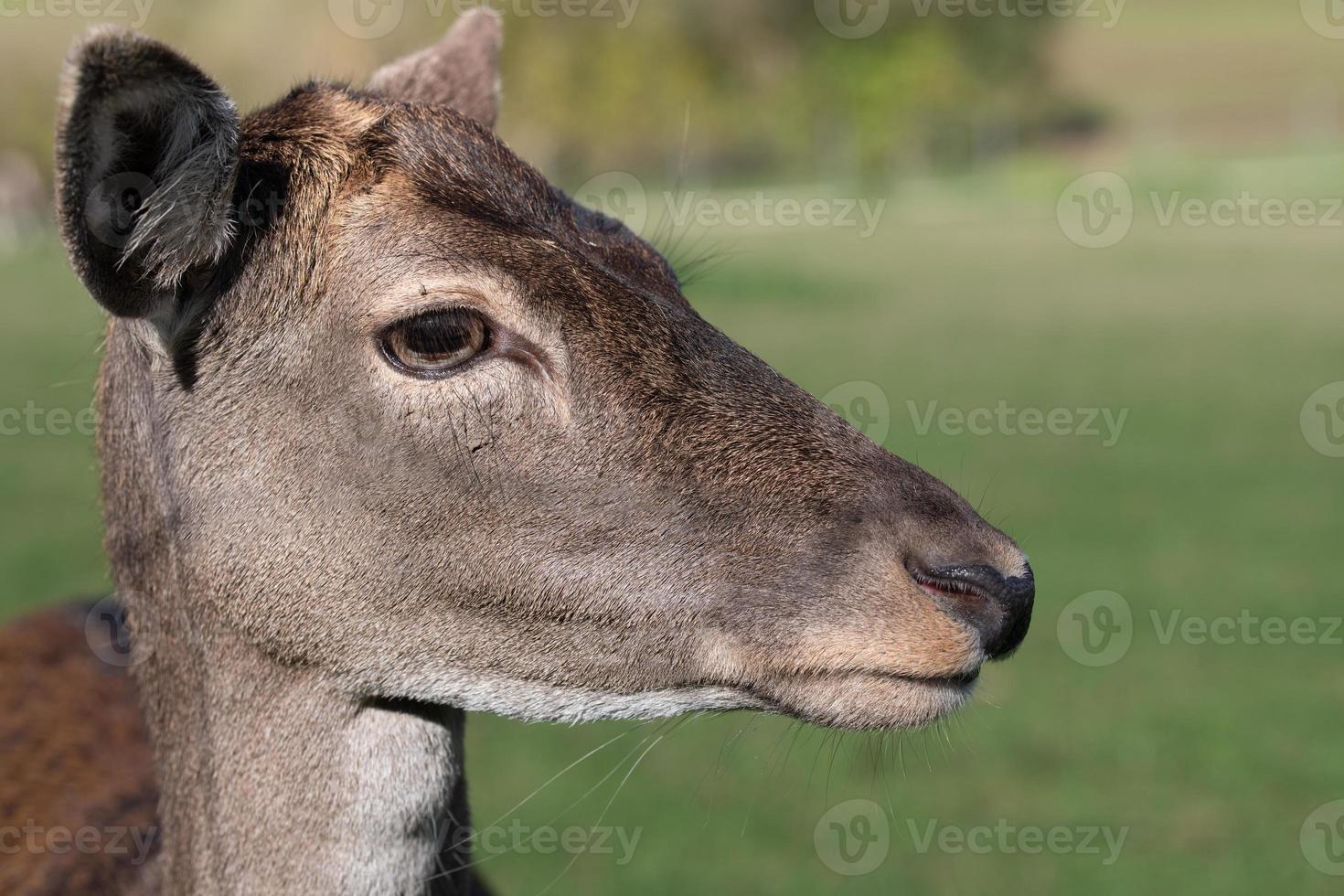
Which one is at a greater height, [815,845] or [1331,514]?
[1331,514]

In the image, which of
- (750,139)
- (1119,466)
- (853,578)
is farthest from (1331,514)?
(750,139)

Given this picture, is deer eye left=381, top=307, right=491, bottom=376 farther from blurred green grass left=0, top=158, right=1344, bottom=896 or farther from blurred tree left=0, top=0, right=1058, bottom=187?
blurred tree left=0, top=0, right=1058, bottom=187

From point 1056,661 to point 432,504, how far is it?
25.0 ft

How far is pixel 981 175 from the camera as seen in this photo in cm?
6319

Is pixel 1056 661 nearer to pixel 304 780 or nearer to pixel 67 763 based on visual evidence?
pixel 67 763

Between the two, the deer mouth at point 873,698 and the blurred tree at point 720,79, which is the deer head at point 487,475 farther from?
the blurred tree at point 720,79

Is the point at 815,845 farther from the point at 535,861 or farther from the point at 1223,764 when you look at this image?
the point at 1223,764

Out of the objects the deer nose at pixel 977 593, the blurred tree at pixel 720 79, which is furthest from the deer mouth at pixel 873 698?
the blurred tree at pixel 720 79

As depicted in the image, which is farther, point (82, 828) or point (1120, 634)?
Answer: point (1120, 634)

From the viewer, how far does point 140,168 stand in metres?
2.71

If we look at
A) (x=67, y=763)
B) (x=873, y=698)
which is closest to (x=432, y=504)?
(x=873, y=698)

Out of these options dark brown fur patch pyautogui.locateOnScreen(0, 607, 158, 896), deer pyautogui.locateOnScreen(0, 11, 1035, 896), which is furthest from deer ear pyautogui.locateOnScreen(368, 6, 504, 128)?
dark brown fur patch pyautogui.locateOnScreen(0, 607, 158, 896)

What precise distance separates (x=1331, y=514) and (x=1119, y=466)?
2.49 metres

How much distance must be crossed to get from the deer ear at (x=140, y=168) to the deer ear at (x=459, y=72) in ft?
3.77
